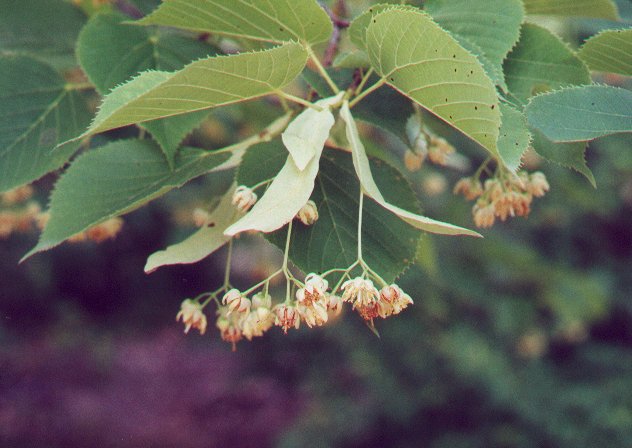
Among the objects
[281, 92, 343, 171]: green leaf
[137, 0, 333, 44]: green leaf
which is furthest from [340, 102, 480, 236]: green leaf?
[137, 0, 333, 44]: green leaf

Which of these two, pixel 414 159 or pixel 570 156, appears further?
pixel 414 159

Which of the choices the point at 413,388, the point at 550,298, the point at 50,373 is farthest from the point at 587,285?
the point at 50,373

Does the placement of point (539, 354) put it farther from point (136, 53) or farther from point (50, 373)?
point (50, 373)

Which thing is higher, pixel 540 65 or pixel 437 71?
pixel 437 71

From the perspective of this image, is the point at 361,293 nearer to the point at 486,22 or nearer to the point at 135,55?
the point at 486,22

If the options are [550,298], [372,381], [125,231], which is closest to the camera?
[550,298]

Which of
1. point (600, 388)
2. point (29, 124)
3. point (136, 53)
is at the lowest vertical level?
point (600, 388)

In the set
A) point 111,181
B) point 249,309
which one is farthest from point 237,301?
point 111,181

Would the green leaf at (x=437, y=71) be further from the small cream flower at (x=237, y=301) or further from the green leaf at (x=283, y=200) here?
the small cream flower at (x=237, y=301)
